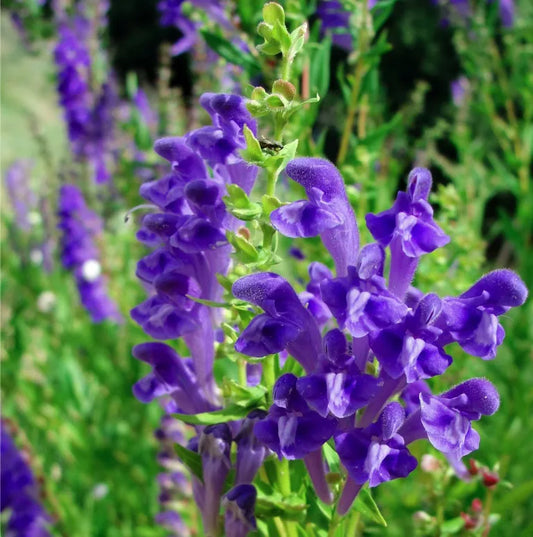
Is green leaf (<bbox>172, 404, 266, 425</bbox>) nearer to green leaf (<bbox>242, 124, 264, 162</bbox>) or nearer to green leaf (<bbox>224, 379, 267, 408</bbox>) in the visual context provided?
green leaf (<bbox>224, 379, 267, 408</bbox>)

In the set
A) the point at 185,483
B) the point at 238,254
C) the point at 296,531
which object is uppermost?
the point at 238,254

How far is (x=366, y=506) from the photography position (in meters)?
0.75

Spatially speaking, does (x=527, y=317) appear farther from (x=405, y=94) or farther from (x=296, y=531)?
(x=405, y=94)

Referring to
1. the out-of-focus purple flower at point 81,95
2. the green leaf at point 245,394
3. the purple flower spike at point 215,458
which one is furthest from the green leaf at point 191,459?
the out-of-focus purple flower at point 81,95

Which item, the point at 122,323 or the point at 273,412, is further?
the point at 122,323

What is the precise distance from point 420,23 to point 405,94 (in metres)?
0.63

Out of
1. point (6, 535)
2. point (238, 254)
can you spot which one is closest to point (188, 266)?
point (238, 254)

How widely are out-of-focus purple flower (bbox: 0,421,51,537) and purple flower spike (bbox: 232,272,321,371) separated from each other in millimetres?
1435

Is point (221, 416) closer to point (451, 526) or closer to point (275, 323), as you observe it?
point (275, 323)

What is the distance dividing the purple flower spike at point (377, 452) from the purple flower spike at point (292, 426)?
23 millimetres

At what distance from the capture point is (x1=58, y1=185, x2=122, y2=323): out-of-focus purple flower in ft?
9.76

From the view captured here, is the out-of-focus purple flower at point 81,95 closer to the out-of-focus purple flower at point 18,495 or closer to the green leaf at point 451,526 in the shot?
the out-of-focus purple flower at point 18,495

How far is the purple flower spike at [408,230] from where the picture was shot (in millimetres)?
696

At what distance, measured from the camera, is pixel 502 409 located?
2.32 metres
